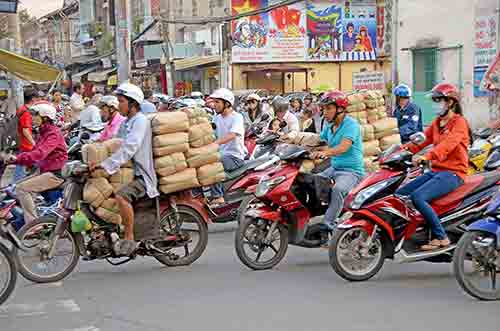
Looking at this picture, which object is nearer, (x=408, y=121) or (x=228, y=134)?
(x=228, y=134)

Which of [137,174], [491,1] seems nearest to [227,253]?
[137,174]

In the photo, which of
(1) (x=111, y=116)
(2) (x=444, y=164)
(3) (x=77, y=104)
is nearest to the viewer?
(2) (x=444, y=164)

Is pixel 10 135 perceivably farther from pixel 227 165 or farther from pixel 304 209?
pixel 304 209

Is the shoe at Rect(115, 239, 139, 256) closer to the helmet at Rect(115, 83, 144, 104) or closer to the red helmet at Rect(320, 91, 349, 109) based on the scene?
the helmet at Rect(115, 83, 144, 104)

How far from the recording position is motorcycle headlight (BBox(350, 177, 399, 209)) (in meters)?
7.17

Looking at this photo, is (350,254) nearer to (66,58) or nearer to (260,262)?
(260,262)

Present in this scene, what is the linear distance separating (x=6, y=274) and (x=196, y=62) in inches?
1233

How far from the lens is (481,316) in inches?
243

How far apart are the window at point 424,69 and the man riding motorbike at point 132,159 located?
1948cm

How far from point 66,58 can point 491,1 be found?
46804 millimetres

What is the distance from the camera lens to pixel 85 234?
7.72 metres

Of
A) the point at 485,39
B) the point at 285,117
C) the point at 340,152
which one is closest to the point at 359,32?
the point at 485,39

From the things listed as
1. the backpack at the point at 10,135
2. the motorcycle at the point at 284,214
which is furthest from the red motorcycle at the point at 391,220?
the backpack at the point at 10,135

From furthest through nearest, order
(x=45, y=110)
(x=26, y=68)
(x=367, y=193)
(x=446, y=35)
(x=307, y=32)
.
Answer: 1. (x=307, y=32)
2. (x=446, y=35)
3. (x=26, y=68)
4. (x=45, y=110)
5. (x=367, y=193)
